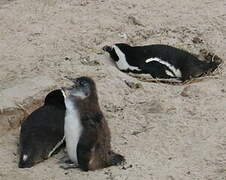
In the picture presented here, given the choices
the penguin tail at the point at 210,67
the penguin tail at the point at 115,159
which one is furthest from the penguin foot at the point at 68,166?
the penguin tail at the point at 210,67

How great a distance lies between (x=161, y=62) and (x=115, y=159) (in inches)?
97.9

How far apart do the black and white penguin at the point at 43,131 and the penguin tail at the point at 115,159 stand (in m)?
0.59

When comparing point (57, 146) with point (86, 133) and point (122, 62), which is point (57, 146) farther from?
point (122, 62)

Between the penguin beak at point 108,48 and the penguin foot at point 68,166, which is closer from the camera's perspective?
the penguin foot at point 68,166

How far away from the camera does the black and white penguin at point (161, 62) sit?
8.48m

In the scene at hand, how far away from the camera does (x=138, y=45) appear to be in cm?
912

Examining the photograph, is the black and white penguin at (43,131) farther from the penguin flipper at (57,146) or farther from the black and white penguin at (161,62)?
the black and white penguin at (161,62)

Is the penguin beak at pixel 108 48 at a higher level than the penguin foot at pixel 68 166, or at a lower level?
higher

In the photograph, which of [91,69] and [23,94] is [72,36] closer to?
[91,69]

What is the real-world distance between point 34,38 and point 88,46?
0.75 meters

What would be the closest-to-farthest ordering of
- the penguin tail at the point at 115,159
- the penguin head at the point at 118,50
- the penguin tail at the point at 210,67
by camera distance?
1. the penguin tail at the point at 115,159
2. the penguin tail at the point at 210,67
3. the penguin head at the point at 118,50

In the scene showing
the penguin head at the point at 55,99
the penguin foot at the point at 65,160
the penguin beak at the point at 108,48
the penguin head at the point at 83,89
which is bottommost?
the penguin foot at the point at 65,160

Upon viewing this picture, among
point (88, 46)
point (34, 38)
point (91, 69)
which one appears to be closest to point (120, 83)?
point (91, 69)

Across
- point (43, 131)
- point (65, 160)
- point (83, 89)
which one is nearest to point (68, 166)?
point (65, 160)
